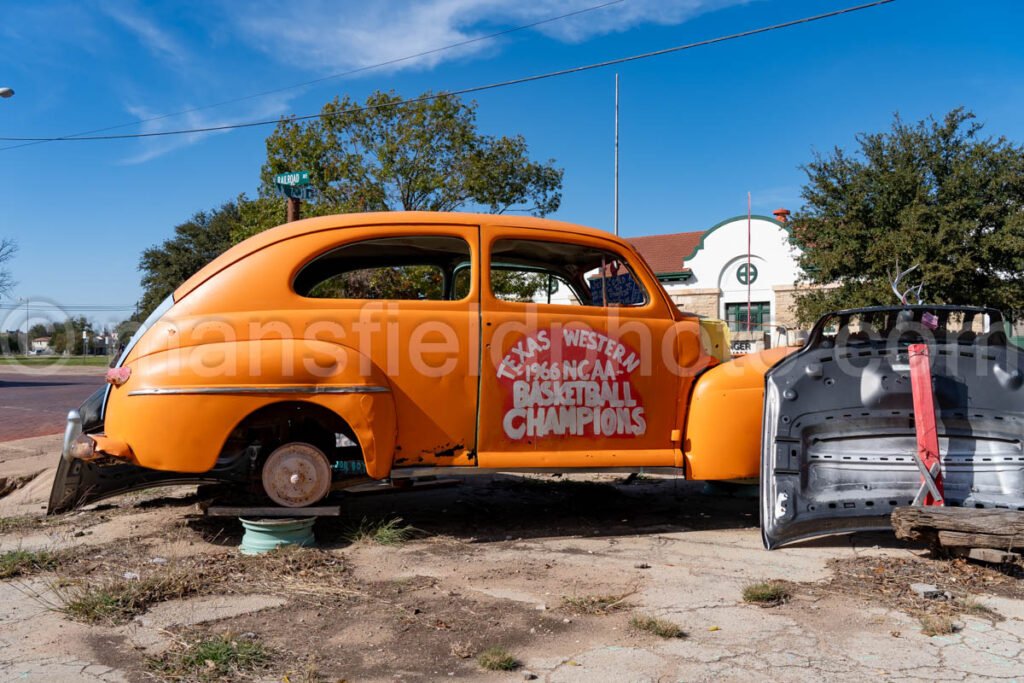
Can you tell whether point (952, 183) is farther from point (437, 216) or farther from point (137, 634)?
point (137, 634)

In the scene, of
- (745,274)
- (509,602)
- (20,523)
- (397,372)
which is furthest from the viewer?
(745,274)

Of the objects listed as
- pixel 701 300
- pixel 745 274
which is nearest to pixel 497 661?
pixel 745 274

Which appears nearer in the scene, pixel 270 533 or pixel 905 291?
pixel 270 533

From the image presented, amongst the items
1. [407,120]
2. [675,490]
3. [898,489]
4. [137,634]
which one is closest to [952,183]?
[407,120]

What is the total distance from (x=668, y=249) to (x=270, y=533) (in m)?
33.6

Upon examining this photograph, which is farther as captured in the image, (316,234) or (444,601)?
(316,234)

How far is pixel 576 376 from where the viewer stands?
4.93 meters

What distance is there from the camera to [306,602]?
383 centimetres

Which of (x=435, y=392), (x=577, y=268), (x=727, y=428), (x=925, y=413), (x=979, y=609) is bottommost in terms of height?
(x=979, y=609)

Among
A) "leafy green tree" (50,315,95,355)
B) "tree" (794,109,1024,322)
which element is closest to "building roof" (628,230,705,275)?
"tree" (794,109,1024,322)

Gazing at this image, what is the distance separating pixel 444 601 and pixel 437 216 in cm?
234

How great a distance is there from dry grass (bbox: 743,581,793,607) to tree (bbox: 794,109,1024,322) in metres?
20.4

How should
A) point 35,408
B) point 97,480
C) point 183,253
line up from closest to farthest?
1. point 97,480
2. point 35,408
3. point 183,253

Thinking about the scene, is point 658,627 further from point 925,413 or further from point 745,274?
point 745,274
